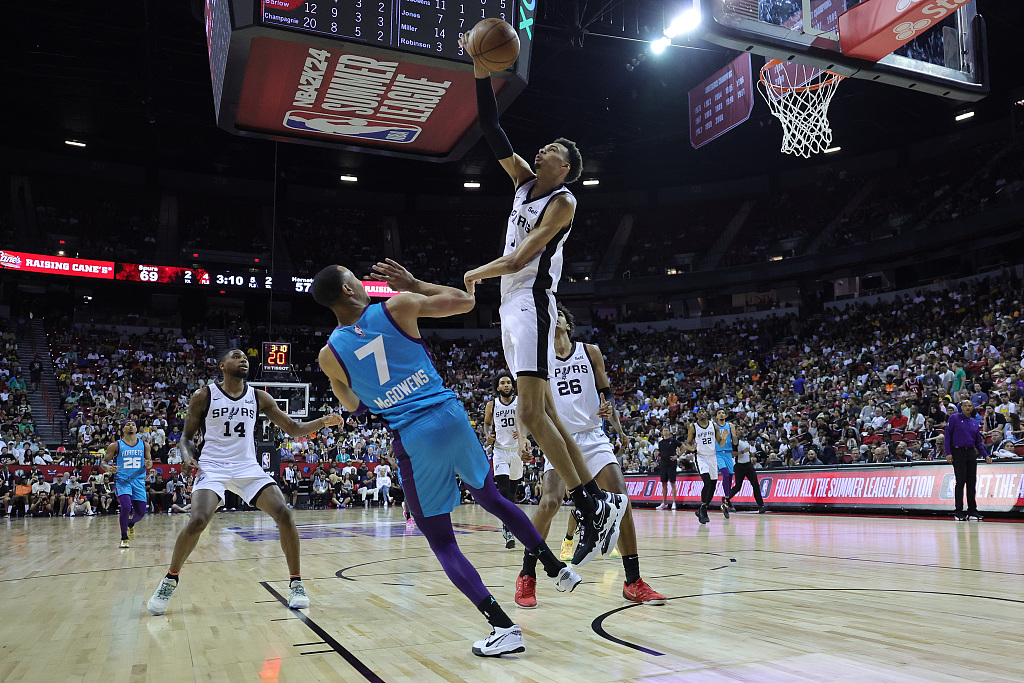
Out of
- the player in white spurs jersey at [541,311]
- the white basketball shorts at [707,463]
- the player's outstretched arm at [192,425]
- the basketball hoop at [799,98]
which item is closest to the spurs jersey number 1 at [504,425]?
the player's outstretched arm at [192,425]

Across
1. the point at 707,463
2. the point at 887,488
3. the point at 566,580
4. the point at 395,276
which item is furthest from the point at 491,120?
the point at 887,488

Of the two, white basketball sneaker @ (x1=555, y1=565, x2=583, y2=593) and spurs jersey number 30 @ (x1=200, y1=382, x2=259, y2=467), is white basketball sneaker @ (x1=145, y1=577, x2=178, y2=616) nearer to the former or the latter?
spurs jersey number 30 @ (x1=200, y1=382, x2=259, y2=467)

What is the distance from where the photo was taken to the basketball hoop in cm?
1227

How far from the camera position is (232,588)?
6457mm

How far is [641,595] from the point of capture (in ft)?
16.7

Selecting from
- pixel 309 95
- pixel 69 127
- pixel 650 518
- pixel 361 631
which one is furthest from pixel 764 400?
pixel 69 127

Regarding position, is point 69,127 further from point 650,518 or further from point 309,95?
point 650,518

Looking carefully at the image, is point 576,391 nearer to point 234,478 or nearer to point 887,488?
point 234,478

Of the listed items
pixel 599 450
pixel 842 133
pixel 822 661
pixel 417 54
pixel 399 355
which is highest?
pixel 842 133

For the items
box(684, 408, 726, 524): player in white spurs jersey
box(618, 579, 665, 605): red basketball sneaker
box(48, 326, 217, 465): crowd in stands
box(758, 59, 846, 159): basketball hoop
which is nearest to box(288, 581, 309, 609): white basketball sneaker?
box(618, 579, 665, 605): red basketball sneaker

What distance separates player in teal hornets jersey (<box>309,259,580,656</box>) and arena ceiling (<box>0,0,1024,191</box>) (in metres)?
15.3

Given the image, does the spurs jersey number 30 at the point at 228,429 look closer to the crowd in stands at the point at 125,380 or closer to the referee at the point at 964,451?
the referee at the point at 964,451

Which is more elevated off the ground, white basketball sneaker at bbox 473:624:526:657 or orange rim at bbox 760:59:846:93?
orange rim at bbox 760:59:846:93

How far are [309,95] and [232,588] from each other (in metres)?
7.07
